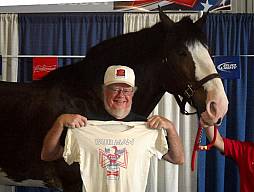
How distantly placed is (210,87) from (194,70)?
0.47 feet

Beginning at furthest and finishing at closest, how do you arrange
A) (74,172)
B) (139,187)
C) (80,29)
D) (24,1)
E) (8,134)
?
(80,29) → (24,1) → (8,134) → (74,172) → (139,187)

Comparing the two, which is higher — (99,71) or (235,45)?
(235,45)

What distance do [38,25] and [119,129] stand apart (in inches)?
89.9

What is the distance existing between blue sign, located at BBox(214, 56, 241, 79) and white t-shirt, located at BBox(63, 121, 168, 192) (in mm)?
1889

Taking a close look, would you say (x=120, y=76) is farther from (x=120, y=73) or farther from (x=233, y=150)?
(x=233, y=150)

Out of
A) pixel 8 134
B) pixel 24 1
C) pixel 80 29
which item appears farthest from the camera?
pixel 80 29

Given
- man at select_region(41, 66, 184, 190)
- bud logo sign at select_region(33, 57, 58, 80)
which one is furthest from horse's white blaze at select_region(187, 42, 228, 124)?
bud logo sign at select_region(33, 57, 58, 80)

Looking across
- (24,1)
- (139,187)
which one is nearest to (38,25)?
(24,1)

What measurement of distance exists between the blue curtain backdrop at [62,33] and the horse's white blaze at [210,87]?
64.8 inches

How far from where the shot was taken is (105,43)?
2.34 meters

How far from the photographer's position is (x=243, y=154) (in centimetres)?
231

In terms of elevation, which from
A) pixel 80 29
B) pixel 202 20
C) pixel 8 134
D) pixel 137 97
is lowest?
pixel 8 134

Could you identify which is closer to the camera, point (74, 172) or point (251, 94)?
point (74, 172)

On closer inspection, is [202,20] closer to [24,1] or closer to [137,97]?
[137,97]
